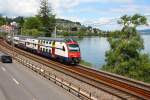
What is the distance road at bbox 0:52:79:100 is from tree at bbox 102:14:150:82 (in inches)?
1137

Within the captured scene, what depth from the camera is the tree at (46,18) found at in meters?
141

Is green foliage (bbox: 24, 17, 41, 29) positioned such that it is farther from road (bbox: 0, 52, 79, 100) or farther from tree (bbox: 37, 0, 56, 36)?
road (bbox: 0, 52, 79, 100)

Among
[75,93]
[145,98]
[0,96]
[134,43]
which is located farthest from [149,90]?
[134,43]

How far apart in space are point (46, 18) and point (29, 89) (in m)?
118

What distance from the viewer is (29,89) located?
1128 inches

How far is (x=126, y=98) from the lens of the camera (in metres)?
22.6

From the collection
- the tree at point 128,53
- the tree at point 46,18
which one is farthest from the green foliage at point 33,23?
the tree at point 128,53

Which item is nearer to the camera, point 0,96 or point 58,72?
point 0,96

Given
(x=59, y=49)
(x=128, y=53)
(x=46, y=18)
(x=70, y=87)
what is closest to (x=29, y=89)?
(x=70, y=87)

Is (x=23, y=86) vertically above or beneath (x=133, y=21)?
beneath

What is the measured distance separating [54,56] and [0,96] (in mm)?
26669

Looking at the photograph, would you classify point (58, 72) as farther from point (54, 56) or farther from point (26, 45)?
point (26, 45)

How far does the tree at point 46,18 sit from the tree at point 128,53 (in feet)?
234

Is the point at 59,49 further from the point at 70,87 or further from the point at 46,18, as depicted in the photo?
the point at 46,18
